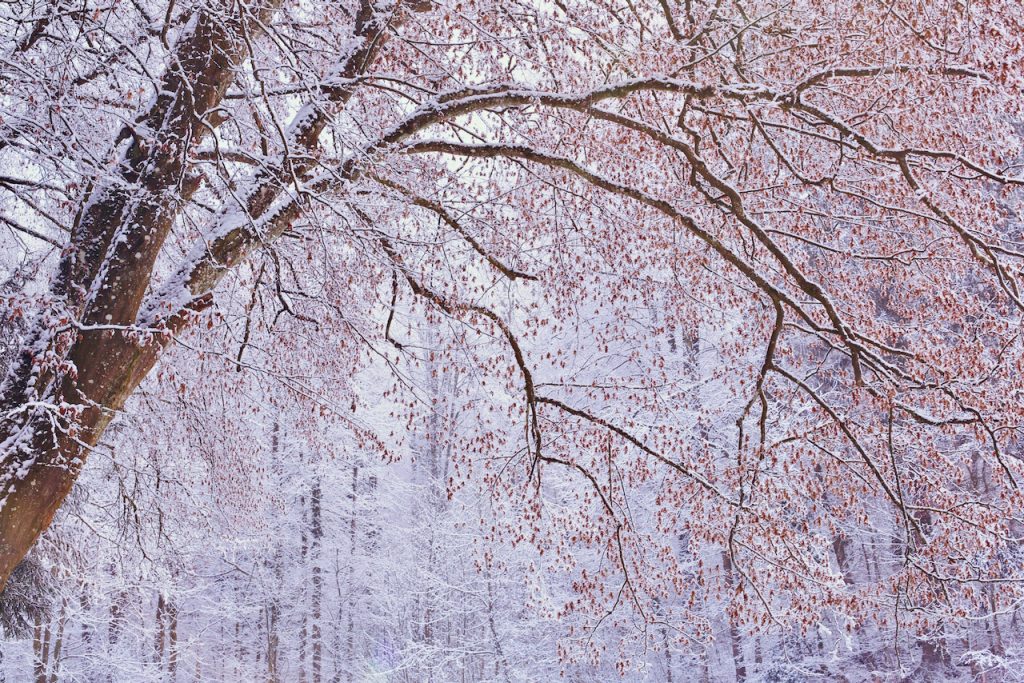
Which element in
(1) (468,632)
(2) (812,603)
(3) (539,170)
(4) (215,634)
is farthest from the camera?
(4) (215,634)

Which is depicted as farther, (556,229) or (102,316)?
(556,229)

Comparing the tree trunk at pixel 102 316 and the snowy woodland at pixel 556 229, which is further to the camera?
the snowy woodland at pixel 556 229

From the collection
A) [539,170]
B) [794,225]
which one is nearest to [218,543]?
[539,170]

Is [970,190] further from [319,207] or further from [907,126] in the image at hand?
[319,207]

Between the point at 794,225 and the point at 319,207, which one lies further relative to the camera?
the point at 794,225

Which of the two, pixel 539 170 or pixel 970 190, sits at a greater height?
pixel 539 170

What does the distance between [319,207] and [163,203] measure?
860 millimetres

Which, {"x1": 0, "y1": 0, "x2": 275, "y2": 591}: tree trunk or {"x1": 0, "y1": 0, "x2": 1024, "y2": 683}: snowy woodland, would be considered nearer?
{"x1": 0, "y1": 0, "x2": 275, "y2": 591}: tree trunk

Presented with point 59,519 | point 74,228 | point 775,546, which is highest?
point 74,228

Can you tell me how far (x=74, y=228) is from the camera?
443 centimetres

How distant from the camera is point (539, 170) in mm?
6156

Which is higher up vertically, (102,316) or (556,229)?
(556,229)

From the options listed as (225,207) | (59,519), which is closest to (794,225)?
(225,207)

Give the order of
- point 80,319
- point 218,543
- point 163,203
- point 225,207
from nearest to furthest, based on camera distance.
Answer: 1. point 80,319
2. point 163,203
3. point 225,207
4. point 218,543
